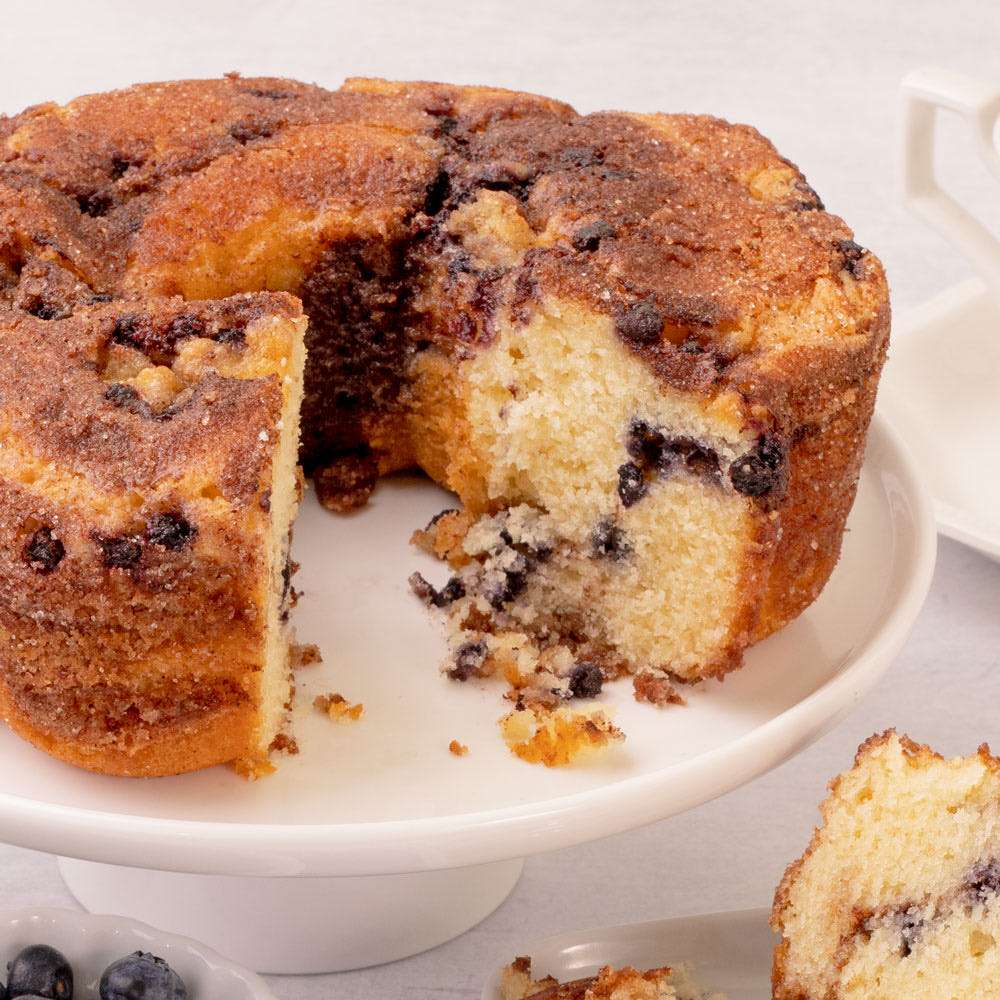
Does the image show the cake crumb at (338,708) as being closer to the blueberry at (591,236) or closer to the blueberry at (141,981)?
the blueberry at (141,981)

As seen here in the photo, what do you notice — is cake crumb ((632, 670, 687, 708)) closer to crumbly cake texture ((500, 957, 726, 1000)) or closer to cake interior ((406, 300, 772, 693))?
cake interior ((406, 300, 772, 693))

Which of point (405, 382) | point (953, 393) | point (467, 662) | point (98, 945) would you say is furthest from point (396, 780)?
point (953, 393)

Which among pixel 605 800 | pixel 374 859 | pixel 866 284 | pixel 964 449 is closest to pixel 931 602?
pixel 964 449

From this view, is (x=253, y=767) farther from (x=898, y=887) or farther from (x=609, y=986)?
(x=898, y=887)

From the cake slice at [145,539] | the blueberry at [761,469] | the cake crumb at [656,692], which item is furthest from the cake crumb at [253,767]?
the blueberry at [761,469]

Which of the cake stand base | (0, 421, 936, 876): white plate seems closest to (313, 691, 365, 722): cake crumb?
(0, 421, 936, 876): white plate

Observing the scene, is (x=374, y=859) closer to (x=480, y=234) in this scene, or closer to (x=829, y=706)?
(x=829, y=706)
